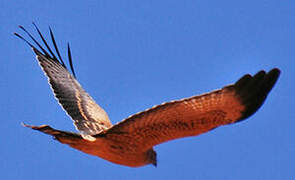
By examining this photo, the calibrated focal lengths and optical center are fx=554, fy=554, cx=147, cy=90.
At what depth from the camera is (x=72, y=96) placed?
9.72m

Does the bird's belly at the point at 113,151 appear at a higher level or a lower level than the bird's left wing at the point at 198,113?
higher

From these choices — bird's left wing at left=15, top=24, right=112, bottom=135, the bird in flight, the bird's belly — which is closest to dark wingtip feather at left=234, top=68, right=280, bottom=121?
the bird in flight

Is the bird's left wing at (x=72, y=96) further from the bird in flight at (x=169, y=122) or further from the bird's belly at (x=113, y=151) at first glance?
the bird's belly at (x=113, y=151)

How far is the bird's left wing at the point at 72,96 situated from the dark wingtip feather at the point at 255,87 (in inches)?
116

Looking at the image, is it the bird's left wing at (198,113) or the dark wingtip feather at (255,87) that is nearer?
the dark wingtip feather at (255,87)

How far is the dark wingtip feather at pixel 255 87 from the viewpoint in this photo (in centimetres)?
588

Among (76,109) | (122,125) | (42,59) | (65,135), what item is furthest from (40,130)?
(42,59)

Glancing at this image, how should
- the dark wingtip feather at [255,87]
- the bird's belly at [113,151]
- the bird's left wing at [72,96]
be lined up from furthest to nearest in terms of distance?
the bird's left wing at [72,96]
the bird's belly at [113,151]
the dark wingtip feather at [255,87]

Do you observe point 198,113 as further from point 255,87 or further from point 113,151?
point 113,151

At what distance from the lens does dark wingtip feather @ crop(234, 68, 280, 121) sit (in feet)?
19.3

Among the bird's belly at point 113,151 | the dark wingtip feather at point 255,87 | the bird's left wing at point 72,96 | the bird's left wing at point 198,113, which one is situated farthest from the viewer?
the bird's left wing at point 72,96

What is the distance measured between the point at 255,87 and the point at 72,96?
14.6 ft

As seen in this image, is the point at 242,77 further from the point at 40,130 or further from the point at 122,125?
the point at 40,130

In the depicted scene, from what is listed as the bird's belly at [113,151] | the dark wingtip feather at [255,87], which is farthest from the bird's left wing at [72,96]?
the dark wingtip feather at [255,87]
